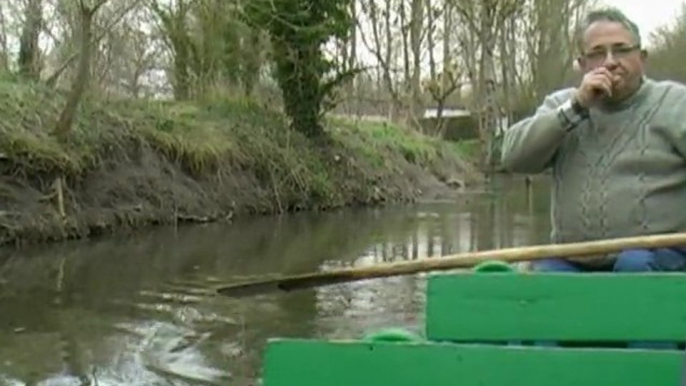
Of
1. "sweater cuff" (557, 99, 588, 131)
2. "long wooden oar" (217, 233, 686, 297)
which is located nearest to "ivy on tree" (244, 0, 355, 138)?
"long wooden oar" (217, 233, 686, 297)

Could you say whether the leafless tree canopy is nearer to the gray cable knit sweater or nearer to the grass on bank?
the grass on bank

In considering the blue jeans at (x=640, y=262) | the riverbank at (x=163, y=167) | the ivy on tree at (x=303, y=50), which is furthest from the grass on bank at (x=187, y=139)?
the blue jeans at (x=640, y=262)

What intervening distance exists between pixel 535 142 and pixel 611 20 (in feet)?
1.36

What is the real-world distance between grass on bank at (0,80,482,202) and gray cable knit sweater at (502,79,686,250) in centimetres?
1102

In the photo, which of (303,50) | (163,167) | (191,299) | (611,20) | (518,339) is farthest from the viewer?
(303,50)

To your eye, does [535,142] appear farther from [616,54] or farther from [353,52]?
[353,52]

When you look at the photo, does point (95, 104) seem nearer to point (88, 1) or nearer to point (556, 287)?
point (88, 1)

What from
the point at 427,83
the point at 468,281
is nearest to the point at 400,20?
the point at 427,83

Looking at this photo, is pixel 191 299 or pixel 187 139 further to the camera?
pixel 187 139

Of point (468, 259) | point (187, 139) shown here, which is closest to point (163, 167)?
point (187, 139)

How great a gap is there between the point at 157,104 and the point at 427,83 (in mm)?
19243

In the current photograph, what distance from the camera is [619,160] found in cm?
329

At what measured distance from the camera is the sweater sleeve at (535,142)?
3.26 meters

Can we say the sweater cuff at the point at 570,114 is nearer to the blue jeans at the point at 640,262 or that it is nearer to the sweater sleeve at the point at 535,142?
the sweater sleeve at the point at 535,142
